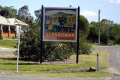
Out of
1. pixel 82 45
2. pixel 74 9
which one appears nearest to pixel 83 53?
pixel 82 45

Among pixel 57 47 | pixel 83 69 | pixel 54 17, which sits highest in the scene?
pixel 54 17

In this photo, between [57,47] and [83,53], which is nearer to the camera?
[57,47]

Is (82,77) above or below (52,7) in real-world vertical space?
below

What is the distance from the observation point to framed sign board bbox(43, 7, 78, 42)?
17859mm

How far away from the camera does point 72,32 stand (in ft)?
58.9

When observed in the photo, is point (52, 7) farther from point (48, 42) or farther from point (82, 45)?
point (82, 45)

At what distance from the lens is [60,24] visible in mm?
17969

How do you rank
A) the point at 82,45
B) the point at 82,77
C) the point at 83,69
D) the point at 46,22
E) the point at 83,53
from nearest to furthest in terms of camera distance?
the point at 82,77
the point at 83,69
the point at 46,22
the point at 82,45
the point at 83,53

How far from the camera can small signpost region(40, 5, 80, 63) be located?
17.9 m

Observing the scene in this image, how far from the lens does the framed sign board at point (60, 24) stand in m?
17.9

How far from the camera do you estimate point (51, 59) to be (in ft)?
63.2

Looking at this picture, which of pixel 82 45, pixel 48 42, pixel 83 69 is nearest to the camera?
pixel 83 69

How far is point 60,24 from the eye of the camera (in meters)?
18.0

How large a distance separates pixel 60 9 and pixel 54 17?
30.4 inches
